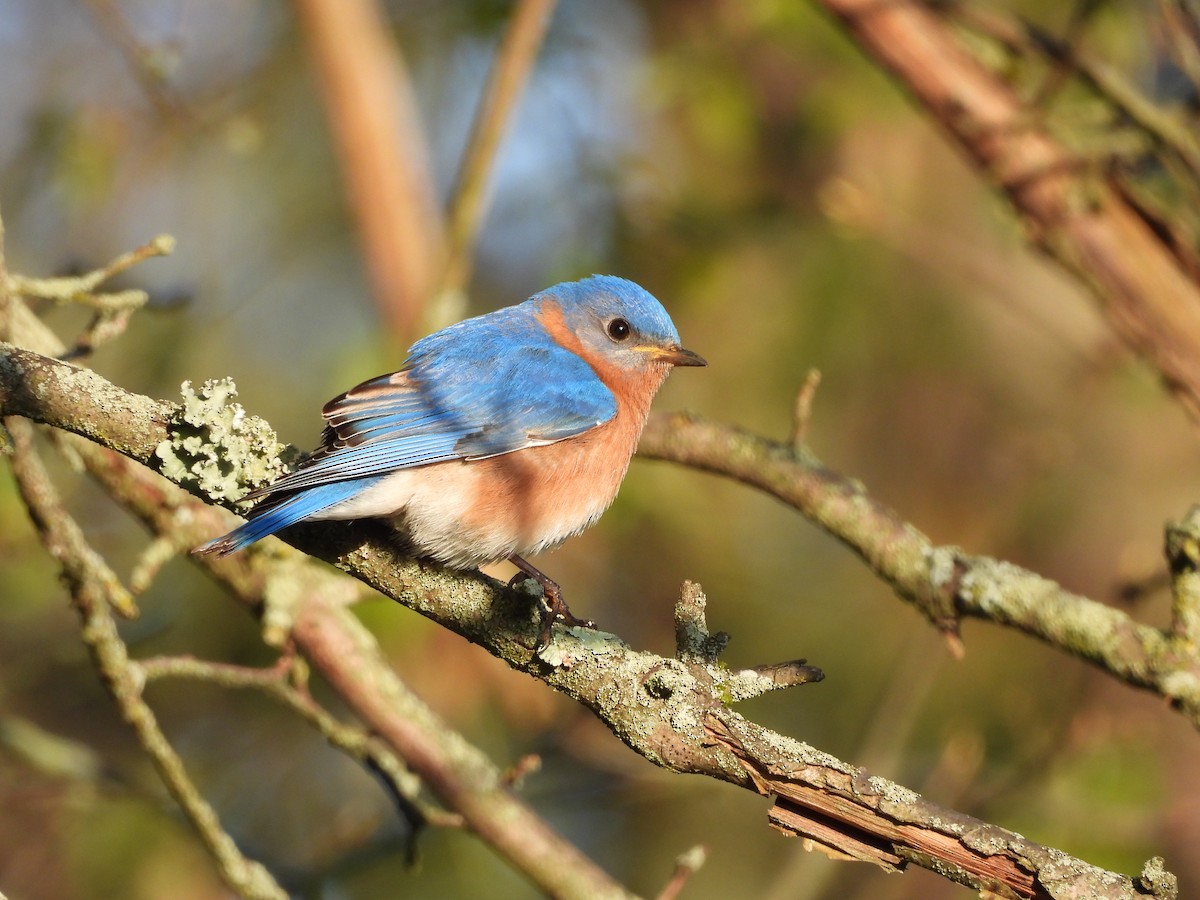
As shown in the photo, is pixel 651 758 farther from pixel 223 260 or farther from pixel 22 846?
pixel 223 260

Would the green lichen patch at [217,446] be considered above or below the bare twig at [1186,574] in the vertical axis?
below

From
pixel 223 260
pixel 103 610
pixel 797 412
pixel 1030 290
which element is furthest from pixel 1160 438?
pixel 103 610

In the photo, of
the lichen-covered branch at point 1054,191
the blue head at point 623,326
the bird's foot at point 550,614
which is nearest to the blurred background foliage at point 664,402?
the lichen-covered branch at point 1054,191

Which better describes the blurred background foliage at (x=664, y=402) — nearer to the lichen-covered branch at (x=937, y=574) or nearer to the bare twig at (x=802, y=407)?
the lichen-covered branch at (x=937, y=574)

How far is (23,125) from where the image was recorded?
19.9ft

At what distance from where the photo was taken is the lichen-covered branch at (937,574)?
3441 millimetres

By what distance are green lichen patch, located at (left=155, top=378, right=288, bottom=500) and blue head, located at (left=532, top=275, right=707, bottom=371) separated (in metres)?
2.02


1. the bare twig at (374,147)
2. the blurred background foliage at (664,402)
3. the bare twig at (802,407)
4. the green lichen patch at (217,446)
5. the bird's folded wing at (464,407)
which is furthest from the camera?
the bare twig at (374,147)

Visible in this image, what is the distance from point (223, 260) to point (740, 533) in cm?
408

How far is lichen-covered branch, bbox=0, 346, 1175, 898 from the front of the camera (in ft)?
8.26

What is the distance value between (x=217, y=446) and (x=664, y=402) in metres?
4.95

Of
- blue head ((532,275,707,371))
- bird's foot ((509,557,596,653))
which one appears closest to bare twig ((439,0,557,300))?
blue head ((532,275,707,371))

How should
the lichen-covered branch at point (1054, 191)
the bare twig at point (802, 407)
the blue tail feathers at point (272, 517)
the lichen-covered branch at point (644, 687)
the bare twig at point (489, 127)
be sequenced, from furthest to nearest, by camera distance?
the bare twig at point (489, 127), the lichen-covered branch at point (1054, 191), the bare twig at point (802, 407), the blue tail feathers at point (272, 517), the lichen-covered branch at point (644, 687)

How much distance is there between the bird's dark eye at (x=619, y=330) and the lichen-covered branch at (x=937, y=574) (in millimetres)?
544
